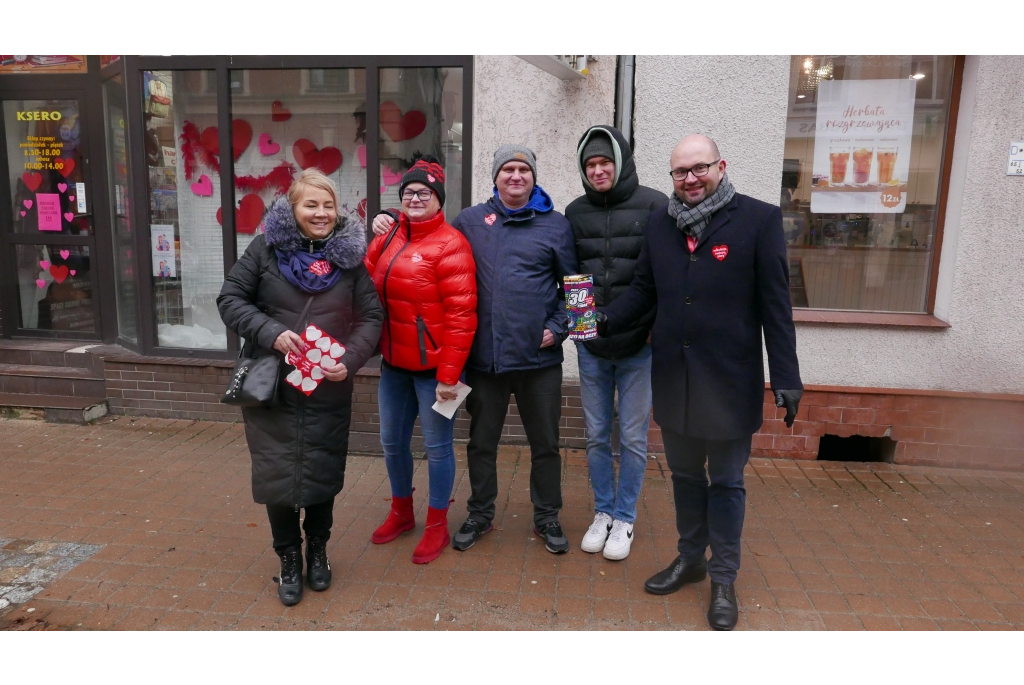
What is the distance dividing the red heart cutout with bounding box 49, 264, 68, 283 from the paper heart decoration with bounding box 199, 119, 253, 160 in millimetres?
1964

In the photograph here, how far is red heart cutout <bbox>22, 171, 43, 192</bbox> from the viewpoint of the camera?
6699 mm

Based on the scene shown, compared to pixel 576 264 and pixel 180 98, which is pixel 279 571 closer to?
pixel 576 264

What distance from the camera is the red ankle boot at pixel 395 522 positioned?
13.0 feet

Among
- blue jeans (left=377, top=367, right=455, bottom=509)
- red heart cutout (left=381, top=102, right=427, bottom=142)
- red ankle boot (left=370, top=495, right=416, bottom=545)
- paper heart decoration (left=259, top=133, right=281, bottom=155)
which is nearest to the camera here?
blue jeans (left=377, top=367, right=455, bottom=509)

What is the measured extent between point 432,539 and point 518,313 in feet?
4.18

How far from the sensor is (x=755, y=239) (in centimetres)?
310

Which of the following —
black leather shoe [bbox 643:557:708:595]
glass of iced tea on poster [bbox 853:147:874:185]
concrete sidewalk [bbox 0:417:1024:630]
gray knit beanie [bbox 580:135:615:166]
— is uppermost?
glass of iced tea on poster [bbox 853:147:874:185]

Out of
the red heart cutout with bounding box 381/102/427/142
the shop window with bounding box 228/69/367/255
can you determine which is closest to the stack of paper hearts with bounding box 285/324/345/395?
the shop window with bounding box 228/69/367/255

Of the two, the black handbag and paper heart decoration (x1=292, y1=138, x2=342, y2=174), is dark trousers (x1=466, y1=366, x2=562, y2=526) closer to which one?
the black handbag

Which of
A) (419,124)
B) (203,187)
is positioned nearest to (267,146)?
(203,187)

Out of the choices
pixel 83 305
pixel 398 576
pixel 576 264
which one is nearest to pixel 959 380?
pixel 576 264

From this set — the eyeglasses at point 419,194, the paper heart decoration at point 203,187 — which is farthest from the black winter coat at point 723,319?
the paper heart decoration at point 203,187

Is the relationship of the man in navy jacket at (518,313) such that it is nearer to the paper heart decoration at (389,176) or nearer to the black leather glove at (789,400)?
the black leather glove at (789,400)

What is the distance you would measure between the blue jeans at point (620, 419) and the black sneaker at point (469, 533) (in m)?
0.67
